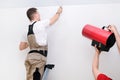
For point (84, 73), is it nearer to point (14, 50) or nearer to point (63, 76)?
point (63, 76)

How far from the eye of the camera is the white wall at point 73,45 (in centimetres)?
223

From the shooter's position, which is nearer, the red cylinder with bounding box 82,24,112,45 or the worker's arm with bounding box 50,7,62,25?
the red cylinder with bounding box 82,24,112,45

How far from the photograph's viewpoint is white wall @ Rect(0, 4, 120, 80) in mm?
2229

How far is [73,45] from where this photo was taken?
7.64ft

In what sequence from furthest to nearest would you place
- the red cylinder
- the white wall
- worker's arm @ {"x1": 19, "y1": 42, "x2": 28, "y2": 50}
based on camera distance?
worker's arm @ {"x1": 19, "y1": 42, "x2": 28, "y2": 50}, the white wall, the red cylinder

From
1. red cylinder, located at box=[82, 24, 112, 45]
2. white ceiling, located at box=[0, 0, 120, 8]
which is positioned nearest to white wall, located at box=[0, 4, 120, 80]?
white ceiling, located at box=[0, 0, 120, 8]

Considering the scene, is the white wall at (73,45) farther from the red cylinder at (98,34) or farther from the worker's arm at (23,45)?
the red cylinder at (98,34)

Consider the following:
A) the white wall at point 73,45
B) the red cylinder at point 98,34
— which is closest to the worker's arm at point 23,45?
the white wall at point 73,45

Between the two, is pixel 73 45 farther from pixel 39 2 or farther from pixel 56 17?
pixel 39 2

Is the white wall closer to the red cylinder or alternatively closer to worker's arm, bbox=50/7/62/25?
worker's arm, bbox=50/7/62/25

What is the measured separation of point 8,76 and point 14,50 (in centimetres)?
29

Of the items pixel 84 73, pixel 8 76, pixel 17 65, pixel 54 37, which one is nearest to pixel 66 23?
pixel 54 37

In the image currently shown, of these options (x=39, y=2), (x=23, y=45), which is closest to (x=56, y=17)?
(x=39, y=2)

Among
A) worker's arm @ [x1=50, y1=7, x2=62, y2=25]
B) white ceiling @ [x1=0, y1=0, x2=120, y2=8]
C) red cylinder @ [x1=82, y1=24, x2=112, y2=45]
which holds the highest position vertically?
white ceiling @ [x1=0, y1=0, x2=120, y2=8]
